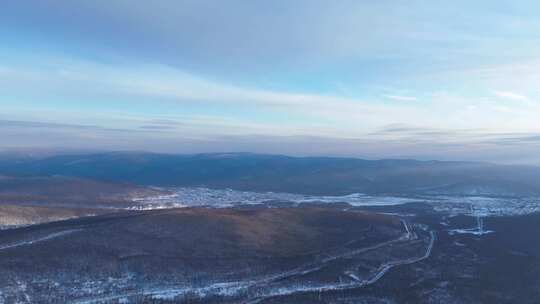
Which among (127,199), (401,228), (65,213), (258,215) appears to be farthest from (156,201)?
(401,228)

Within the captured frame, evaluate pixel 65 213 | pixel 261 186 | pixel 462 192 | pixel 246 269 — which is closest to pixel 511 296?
pixel 246 269

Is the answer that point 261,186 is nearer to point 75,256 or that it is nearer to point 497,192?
point 497,192

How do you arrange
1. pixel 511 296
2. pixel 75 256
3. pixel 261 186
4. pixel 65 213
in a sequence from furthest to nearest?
1. pixel 261 186
2. pixel 65 213
3. pixel 75 256
4. pixel 511 296

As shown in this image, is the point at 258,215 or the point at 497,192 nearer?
the point at 258,215

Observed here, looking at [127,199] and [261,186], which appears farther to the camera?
[261,186]

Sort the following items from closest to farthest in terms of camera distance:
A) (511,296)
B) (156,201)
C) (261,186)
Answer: (511,296) → (156,201) → (261,186)

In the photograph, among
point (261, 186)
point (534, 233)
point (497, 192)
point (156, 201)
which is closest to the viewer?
point (534, 233)

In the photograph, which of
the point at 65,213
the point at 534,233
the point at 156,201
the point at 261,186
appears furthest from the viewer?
the point at 261,186

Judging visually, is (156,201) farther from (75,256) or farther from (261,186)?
(75,256)
